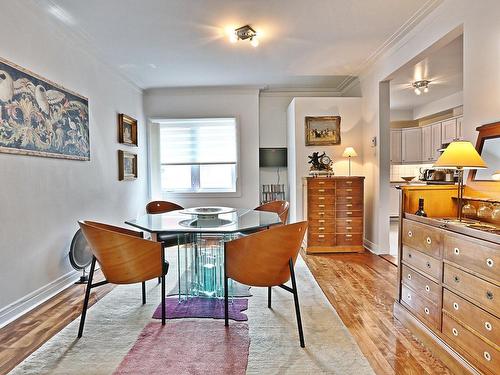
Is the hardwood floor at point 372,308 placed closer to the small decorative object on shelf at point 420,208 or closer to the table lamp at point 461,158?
the small decorative object on shelf at point 420,208

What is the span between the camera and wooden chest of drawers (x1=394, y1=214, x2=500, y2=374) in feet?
4.97

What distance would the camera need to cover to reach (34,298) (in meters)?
2.66

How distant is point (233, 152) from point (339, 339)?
392cm

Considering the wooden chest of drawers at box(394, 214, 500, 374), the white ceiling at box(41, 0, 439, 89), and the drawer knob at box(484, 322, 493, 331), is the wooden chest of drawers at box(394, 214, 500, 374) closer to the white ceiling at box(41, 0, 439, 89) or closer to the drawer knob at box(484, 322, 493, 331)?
the drawer knob at box(484, 322, 493, 331)

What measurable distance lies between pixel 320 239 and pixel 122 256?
116 inches

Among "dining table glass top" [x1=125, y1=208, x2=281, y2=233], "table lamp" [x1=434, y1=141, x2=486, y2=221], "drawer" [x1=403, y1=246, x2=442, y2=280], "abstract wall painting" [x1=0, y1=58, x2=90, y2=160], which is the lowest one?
"drawer" [x1=403, y1=246, x2=442, y2=280]

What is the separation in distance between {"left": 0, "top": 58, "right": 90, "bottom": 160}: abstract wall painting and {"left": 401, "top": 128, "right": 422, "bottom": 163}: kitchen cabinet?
256 inches

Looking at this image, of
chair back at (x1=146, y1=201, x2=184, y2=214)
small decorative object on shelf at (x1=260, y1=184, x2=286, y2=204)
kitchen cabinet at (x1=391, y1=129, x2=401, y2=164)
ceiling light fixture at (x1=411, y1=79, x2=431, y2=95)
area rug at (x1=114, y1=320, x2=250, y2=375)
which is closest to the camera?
area rug at (x1=114, y1=320, x2=250, y2=375)

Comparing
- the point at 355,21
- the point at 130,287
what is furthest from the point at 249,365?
the point at 355,21

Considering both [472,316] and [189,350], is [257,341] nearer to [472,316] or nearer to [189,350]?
[189,350]

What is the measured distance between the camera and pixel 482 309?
1.56 meters

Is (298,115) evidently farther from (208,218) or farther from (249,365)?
(249,365)

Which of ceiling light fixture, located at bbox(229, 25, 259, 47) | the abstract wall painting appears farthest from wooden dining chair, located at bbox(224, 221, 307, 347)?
ceiling light fixture, located at bbox(229, 25, 259, 47)

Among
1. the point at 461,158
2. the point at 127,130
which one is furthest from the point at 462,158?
the point at 127,130
